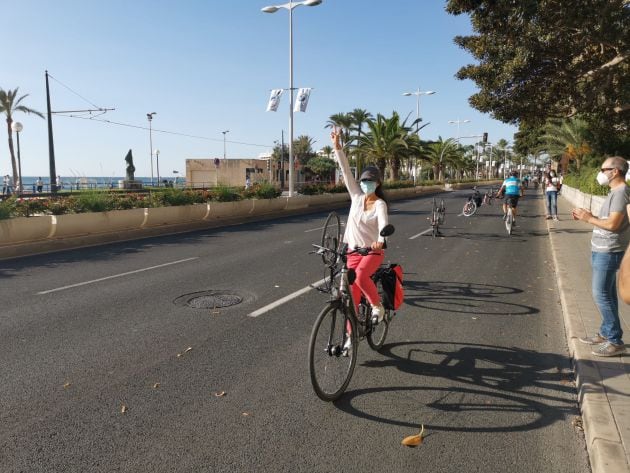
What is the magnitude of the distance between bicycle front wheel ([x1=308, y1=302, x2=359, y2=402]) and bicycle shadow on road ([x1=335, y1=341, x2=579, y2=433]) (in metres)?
0.15

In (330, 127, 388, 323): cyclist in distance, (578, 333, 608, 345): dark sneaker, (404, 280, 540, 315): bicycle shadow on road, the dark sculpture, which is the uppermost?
the dark sculpture

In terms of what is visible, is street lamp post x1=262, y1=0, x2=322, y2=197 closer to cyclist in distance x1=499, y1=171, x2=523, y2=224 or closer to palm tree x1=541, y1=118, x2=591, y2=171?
cyclist in distance x1=499, y1=171, x2=523, y2=224

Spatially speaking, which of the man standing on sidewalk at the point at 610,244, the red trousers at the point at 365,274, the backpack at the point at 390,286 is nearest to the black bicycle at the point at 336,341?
the red trousers at the point at 365,274

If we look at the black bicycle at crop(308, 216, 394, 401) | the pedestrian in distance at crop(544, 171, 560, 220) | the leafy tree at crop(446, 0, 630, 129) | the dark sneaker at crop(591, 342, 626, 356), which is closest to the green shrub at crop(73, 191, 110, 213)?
the leafy tree at crop(446, 0, 630, 129)

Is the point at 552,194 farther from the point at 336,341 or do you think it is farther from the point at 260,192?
the point at 336,341

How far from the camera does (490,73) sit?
15602 mm

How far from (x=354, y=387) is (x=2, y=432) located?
2.72 m

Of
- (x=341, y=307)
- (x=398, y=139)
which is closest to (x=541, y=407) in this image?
(x=341, y=307)

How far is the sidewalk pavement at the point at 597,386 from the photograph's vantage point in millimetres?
2936

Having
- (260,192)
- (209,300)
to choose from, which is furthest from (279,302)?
(260,192)

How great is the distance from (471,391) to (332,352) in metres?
1.29

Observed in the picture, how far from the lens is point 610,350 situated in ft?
14.7

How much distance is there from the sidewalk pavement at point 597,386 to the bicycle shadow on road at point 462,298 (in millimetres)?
737

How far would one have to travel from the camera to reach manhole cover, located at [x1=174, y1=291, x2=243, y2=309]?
661 cm
